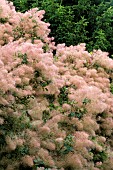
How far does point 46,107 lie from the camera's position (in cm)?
521

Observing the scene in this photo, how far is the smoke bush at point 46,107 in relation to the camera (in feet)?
14.7

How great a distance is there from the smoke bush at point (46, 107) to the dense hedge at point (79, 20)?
99.4 inches

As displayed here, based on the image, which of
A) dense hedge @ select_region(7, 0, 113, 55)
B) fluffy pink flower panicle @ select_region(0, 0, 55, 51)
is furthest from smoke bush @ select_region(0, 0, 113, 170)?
dense hedge @ select_region(7, 0, 113, 55)

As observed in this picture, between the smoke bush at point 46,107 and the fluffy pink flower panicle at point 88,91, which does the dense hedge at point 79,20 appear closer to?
the fluffy pink flower panicle at point 88,91

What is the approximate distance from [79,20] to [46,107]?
15.0ft

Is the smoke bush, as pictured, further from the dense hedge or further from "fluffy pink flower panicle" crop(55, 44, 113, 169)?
the dense hedge

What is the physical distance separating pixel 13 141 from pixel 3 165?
1.06ft

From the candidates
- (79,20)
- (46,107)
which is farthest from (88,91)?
(79,20)

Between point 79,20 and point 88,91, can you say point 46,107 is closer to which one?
point 88,91

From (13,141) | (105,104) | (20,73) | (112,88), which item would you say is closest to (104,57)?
(112,88)

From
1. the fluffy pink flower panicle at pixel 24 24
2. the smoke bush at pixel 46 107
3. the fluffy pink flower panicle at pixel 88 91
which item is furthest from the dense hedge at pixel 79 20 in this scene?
the smoke bush at pixel 46 107

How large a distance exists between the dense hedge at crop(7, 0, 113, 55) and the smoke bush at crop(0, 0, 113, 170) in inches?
99.4

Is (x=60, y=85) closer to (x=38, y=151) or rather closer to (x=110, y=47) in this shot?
(x=38, y=151)

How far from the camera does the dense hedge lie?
8883mm
